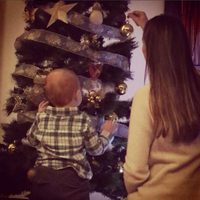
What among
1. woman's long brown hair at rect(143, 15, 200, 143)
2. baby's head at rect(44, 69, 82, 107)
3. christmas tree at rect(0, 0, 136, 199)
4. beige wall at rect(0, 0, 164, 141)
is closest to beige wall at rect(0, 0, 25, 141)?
beige wall at rect(0, 0, 164, 141)

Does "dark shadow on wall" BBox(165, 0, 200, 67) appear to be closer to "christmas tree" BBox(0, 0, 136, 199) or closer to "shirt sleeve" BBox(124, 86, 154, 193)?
"christmas tree" BBox(0, 0, 136, 199)

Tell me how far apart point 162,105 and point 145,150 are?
0.48 ft

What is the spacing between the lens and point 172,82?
3.67 ft

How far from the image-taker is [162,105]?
1.08m

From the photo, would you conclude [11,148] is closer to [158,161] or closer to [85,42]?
[85,42]

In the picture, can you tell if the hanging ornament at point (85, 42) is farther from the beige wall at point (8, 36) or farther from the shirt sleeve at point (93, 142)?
the beige wall at point (8, 36)

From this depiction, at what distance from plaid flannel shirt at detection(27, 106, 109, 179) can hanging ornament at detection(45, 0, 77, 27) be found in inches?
21.8

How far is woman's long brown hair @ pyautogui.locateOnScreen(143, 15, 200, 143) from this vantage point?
1082mm

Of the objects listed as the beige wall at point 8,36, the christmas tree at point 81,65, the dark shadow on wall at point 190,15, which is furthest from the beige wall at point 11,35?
the christmas tree at point 81,65

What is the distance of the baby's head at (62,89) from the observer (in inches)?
64.6

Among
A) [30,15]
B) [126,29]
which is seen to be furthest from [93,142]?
[30,15]

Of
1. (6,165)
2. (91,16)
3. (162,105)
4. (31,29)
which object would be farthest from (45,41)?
(162,105)

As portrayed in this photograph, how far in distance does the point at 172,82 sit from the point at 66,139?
26.2 inches

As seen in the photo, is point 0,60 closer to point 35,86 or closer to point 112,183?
point 35,86
